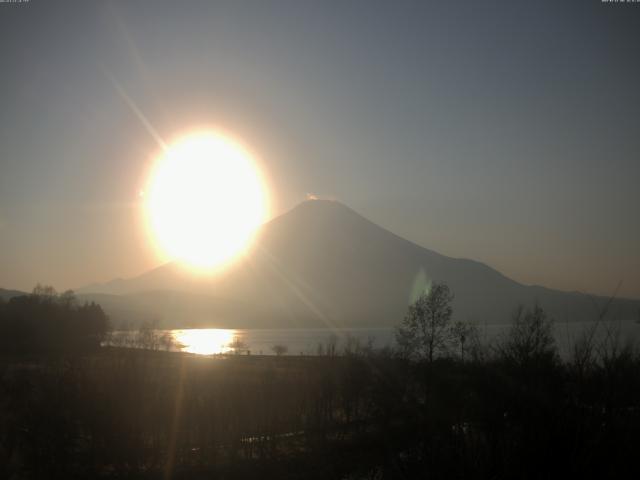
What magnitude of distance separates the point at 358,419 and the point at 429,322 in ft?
47.1

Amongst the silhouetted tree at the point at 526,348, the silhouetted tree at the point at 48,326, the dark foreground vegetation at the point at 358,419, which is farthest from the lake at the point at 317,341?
the silhouetted tree at the point at 48,326

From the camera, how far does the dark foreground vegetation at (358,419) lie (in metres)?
3.35

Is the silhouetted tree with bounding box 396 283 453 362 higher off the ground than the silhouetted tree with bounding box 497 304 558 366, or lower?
higher

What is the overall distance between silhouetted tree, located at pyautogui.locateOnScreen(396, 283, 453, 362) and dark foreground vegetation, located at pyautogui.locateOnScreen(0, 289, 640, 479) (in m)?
0.31

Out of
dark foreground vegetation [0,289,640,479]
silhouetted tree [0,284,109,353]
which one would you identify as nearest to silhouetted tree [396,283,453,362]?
dark foreground vegetation [0,289,640,479]

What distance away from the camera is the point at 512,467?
3.30 m

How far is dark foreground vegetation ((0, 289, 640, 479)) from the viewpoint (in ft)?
11.0

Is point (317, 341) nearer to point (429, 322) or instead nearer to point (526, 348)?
point (429, 322)

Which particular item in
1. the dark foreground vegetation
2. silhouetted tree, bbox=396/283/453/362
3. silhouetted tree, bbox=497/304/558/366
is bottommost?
the dark foreground vegetation

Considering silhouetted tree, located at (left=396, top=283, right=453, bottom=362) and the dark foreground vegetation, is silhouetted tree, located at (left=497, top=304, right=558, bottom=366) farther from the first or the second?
silhouetted tree, located at (left=396, top=283, right=453, bottom=362)

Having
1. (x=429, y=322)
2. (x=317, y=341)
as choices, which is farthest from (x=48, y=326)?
(x=317, y=341)

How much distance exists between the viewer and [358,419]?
17219 millimetres

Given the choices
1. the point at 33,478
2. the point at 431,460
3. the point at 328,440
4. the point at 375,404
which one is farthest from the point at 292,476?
the point at 431,460

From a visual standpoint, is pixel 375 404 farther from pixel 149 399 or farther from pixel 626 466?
pixel 626 466
